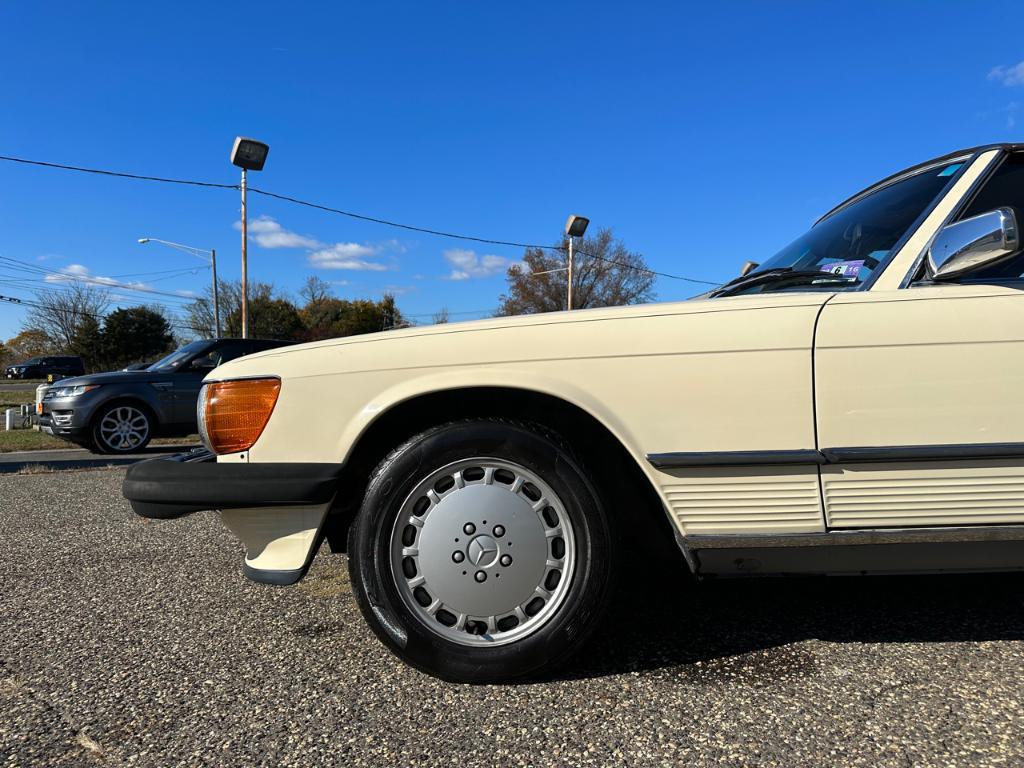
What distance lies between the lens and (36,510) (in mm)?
4684

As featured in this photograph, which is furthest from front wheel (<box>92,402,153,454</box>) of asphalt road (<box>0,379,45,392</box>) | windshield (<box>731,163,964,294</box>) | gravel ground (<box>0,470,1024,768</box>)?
asphalt road (<box>0,379,45,392</box>)

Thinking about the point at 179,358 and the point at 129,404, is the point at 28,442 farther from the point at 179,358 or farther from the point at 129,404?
the point at 179,358

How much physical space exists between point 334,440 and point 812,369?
1427 millimetres

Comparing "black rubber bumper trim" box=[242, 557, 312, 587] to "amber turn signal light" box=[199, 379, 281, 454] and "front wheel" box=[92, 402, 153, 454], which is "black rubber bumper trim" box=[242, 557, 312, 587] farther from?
"front wheel" box=[92, 402, 153, 454]

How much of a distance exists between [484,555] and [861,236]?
1.86 m

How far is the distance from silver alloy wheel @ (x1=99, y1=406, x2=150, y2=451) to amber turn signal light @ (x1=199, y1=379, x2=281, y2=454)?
303 inches

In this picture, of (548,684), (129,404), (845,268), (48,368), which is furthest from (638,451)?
(48,368)

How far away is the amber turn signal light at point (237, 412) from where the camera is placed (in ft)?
6.66

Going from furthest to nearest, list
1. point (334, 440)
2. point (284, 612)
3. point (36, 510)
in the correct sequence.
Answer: point (36, 510)
point (284, 612)
point (334, 440)

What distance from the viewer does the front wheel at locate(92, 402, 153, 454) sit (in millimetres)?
8555

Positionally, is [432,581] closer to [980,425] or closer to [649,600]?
[649,600]

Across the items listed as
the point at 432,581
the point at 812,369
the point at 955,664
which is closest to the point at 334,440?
the point at 432,581

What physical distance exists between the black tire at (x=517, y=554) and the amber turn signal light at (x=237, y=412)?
416 millimetres

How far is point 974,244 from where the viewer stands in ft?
6.25
